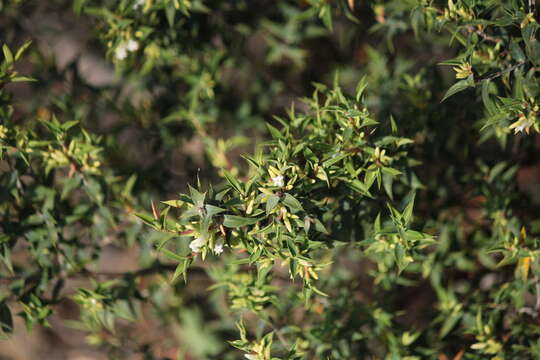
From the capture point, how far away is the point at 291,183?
1230mm

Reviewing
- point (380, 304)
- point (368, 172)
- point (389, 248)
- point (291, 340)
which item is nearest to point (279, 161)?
point (368, 172)

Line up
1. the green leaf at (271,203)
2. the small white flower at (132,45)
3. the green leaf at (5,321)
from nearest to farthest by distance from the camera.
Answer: the green leaf at (271,203) → the green leaf at (5,321) → the small white flower at (132,45)

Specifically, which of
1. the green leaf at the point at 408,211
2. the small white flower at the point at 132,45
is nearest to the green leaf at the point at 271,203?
the green leaf at the point at 408,211

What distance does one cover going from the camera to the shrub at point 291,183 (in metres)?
1.31

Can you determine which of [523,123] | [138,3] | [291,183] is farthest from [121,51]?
[523,123]

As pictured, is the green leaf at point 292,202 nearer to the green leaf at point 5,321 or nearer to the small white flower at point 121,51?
the small white flower at point 121,51

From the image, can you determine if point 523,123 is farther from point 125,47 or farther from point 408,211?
point 125,47

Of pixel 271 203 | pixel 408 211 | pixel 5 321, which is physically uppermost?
pixel 271 203

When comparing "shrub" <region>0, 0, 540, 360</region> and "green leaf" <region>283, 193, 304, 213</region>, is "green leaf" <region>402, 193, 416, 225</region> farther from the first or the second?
"green leaf" <region>283, 193, 304, 213</region>

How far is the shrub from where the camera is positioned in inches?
51.5

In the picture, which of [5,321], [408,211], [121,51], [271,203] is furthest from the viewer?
[121,51]

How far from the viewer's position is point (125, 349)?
2.13m

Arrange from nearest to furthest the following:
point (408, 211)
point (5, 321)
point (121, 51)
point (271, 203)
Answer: point (271, 203) → point (408, 211) → point (5, 321) → point (121, 51)

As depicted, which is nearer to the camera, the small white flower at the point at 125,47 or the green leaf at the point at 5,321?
the green leaf at the point at 5,321
